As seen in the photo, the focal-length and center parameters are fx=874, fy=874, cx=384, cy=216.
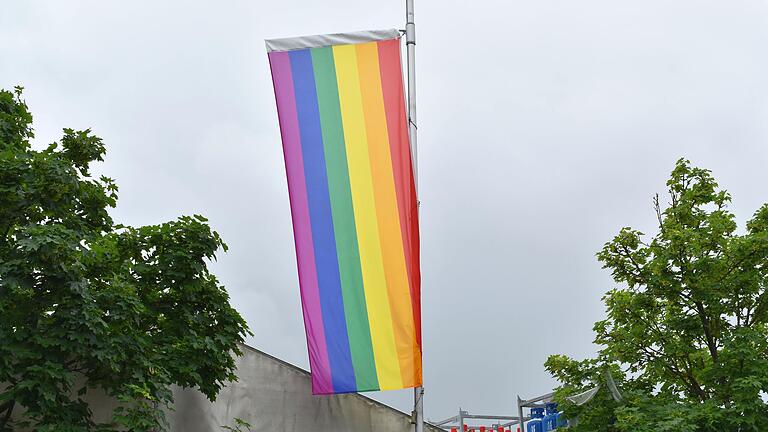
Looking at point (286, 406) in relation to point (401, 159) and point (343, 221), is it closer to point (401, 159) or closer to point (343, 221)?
point (343, 221)

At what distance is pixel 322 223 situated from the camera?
14.6 metres

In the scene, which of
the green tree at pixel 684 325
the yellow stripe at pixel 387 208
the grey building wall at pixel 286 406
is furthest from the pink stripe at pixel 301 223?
the green tree at pixel 684 325

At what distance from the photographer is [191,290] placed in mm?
14469

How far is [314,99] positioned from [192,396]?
5634 mm

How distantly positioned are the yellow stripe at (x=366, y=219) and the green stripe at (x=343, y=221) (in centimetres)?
8

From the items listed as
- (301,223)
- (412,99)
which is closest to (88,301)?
(301,223)

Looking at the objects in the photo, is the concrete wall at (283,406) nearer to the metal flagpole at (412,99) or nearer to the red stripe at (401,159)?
the metal flagpole at (412,99)

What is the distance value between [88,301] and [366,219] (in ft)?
15.1

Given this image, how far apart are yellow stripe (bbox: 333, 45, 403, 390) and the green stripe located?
8 centimetres

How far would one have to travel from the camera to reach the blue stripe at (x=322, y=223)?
14188 millimetres

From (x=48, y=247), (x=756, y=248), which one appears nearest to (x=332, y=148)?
(x=48, y=247)

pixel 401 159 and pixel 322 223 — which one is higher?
pixel 401 159

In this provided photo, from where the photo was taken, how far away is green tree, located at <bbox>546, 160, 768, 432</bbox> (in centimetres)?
1483

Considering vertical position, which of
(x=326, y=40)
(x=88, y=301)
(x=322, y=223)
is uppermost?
(x=326, y=40)
